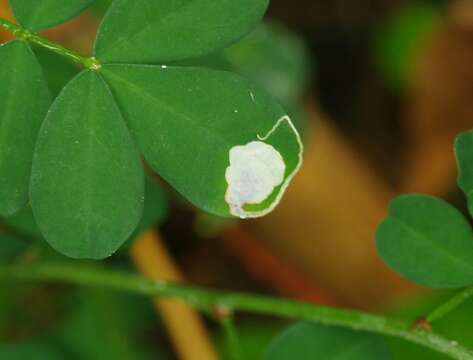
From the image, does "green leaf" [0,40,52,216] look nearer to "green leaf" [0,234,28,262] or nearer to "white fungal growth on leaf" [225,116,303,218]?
"white fungal growth on leaf" [225,116,303,218]

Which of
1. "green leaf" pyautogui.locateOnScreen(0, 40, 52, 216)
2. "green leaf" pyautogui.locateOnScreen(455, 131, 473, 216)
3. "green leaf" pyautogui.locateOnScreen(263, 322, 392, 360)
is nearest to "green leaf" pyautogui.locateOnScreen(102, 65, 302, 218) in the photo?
"green leaf" pyautogui.locateOnScreen(0, 40, 52, 216)

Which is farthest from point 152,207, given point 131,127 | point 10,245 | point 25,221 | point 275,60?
point 275,60

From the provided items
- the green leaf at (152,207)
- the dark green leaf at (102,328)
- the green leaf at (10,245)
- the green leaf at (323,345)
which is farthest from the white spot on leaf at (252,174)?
the dark green leaf at (102,328)

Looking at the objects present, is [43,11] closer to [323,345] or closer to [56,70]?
[56,70]

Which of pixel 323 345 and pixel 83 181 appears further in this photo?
pixel 323 345

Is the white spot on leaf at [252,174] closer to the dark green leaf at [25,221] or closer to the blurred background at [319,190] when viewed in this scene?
the dark green leaf at [25,221]

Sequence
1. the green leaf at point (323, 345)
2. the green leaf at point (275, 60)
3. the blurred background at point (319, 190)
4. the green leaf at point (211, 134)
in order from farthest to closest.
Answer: the green leaf at point (275, 60) → the blurred background at point (319, 190) → the green leaf at point (323, 345) → the green leaf at point (211, 134)

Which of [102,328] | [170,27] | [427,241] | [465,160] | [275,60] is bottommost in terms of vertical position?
[102,328]
